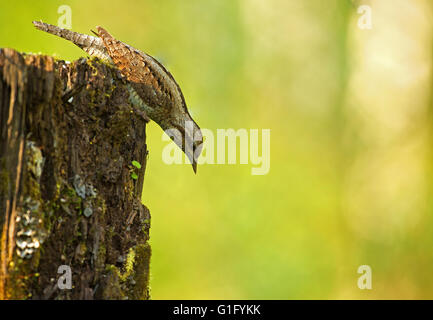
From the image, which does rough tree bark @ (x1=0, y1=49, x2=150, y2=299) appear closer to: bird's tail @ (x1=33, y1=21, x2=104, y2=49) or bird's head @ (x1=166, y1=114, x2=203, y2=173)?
bird's head @ (x1=166, y1=114, x2=203, y2=173)

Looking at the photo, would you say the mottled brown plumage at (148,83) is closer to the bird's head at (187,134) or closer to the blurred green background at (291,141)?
the bird's head at (187,134)

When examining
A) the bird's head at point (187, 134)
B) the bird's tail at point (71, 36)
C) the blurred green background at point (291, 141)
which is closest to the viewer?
the bird's tail at point (71, 36)

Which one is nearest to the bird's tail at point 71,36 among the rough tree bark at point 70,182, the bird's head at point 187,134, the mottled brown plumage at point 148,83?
the mottled brown plumage at point 148,83

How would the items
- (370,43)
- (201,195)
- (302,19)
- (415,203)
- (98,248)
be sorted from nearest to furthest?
(98,248), (415,203), (370,43), (201,195), (302,19)

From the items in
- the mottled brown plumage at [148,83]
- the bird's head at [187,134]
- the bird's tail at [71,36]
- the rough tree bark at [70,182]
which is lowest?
the rough tree bark at [70,182]

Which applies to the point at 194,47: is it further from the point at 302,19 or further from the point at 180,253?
the point at 180,253

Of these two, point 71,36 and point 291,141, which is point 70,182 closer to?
point 71,36

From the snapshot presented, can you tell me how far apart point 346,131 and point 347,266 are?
2476 mm

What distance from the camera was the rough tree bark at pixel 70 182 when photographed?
237 centimetres

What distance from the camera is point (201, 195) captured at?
800 cm

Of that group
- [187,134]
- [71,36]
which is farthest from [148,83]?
[71,36]

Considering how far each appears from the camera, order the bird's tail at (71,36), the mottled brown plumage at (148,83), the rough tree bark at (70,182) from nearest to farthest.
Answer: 1. the rough tree bark at (70,182)
2. the mottled brown plumage at (148,83)
3. the bird's tail at (71,36)

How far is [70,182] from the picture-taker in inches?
105
